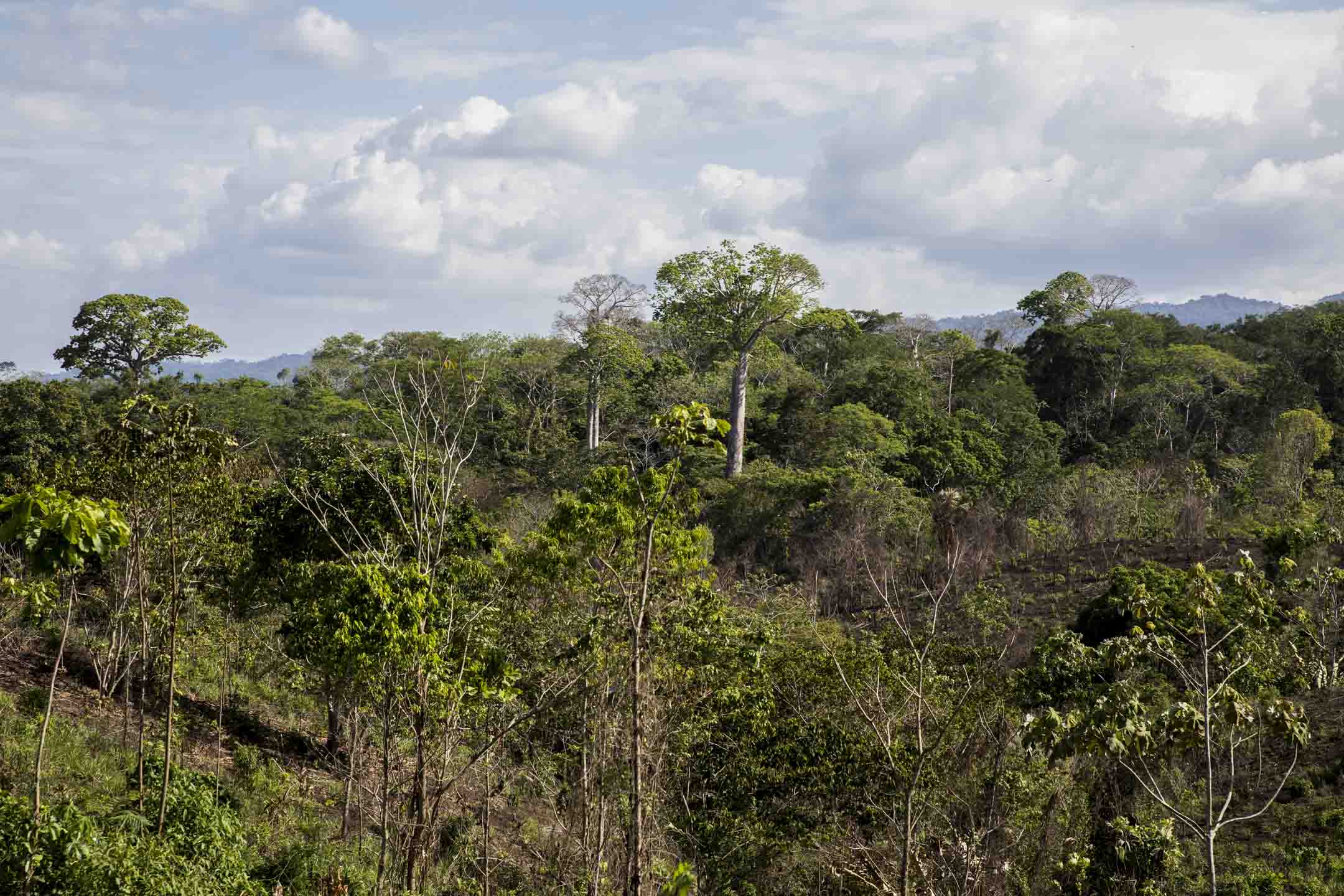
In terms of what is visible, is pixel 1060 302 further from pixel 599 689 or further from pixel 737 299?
pixel 599 689

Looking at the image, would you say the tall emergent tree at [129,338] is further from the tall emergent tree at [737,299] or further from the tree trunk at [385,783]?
the tree trunk at [385,783]

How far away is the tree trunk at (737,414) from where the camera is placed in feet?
112

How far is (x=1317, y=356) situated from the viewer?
39156 mm

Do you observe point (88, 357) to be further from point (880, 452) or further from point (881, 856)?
point (881, 856)

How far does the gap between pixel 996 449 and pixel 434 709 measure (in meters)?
28.0

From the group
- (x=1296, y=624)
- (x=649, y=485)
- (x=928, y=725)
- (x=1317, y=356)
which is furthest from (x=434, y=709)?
(x=1317, y=356)

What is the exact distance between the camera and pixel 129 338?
1471 inches

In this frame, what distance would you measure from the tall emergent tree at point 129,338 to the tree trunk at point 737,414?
18542 millimetres

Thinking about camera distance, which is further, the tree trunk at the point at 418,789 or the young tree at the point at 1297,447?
the young tree at the point at 1297,447

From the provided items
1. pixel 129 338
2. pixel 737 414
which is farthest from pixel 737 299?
pixel 129 338

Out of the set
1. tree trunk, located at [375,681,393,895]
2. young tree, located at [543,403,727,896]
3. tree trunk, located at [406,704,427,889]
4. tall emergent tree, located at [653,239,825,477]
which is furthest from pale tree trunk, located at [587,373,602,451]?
tree trunk, located at [375,681,393,895]

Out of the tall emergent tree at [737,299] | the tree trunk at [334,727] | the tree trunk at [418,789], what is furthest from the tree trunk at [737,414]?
the tree trunk at [418,789]

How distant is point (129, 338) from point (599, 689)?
32617 mm

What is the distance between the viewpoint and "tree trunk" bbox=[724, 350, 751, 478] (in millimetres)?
34250
